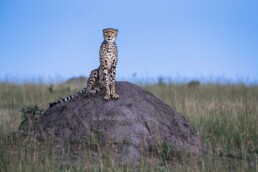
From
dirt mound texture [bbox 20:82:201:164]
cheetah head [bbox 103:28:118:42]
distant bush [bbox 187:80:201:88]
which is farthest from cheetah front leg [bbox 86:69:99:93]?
distant bush [bbox 187:80:201:88]

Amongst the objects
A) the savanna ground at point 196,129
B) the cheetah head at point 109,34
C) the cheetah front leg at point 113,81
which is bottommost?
the savanna ground at point 196,129

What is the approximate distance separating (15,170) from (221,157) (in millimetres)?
2753

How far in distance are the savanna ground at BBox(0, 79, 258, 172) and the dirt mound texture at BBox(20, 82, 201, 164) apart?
12.5 inches

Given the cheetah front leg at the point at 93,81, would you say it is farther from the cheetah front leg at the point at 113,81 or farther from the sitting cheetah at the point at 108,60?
the cheetah front leg at the point at 113,81

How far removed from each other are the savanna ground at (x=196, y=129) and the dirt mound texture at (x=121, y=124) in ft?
1.04

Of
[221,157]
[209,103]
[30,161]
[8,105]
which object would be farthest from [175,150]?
[8,105]

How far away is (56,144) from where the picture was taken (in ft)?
25.6

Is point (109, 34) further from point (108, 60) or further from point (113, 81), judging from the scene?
point (113, 81)

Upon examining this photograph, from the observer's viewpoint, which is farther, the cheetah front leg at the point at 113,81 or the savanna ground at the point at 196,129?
the cheetah front leg at the point at 113,81

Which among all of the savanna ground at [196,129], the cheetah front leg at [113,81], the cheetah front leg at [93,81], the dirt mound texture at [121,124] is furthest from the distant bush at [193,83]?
the cheetah front leg at [113,81]

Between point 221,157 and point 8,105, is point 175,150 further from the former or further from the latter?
point 8,105

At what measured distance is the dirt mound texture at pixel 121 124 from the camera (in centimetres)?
770

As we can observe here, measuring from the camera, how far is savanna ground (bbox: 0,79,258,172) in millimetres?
6801

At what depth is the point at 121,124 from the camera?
786cm
